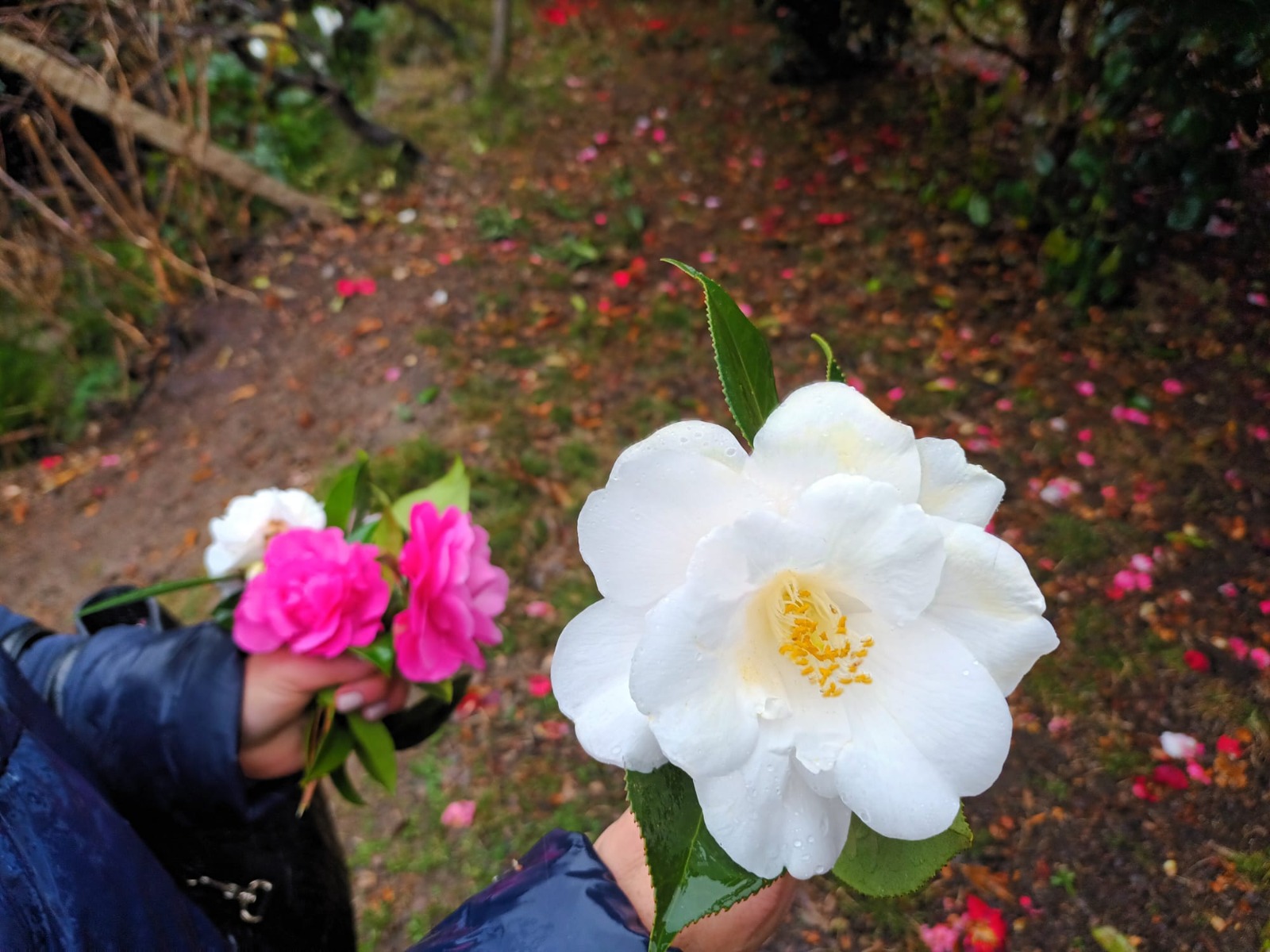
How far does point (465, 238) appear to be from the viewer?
3.71m

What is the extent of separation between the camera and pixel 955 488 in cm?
59

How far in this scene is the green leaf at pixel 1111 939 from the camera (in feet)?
5.40

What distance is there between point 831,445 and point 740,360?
12cm

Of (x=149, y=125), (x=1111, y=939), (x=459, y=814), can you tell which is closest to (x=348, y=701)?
(x=459, y=814)

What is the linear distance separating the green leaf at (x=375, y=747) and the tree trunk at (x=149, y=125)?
2.52 metres

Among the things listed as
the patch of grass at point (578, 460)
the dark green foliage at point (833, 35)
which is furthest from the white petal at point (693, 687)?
the dark green foliage at point (833, 35)

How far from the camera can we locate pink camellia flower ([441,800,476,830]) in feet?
6.79

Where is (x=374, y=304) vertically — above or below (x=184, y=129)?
below

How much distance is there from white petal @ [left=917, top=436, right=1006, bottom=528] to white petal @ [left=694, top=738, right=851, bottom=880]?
0.21 metres

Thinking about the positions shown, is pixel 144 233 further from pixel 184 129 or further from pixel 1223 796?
pixel 1223 796

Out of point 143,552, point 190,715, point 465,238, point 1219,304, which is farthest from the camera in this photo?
point 465,238

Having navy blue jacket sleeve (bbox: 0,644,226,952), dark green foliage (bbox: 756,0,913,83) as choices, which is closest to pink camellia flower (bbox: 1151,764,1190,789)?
navy blue jacket sleeve (bbox: 0,644,226,952)

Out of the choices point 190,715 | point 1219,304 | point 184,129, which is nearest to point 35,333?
point 184,129

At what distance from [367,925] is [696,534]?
187cm
